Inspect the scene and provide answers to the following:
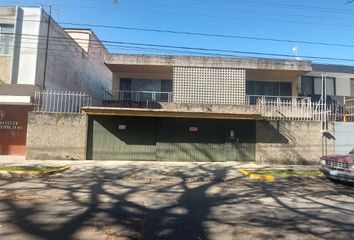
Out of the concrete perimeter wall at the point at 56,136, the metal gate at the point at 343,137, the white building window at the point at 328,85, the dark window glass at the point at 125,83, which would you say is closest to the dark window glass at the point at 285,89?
the white building window at the point at 328,85

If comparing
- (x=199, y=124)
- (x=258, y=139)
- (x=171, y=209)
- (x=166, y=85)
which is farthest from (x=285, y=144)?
(x=171, y=209)

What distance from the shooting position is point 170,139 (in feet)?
58.2

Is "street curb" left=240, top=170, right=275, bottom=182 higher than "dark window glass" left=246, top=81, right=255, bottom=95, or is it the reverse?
"dark window glass" left=246, top=81, right=255, bottom=95

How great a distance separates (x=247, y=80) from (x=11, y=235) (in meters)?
19.5

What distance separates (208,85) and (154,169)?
7.48m

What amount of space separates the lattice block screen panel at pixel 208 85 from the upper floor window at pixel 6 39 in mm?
8739

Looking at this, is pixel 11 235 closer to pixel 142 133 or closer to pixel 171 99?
pixel 142 133

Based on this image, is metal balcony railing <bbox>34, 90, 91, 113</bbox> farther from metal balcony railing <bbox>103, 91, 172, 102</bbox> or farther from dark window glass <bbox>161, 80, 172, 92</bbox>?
dark window glass <bbox>161, 80, 172, 92</bbox>

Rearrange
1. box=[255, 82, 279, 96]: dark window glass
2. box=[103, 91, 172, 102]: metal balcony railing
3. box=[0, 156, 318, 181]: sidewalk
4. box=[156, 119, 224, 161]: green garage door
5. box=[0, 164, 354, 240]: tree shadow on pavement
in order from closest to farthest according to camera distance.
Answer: box=[0, 164, 354, 240]: tree shadow on pavement
box=[0, 156, 318, 181]: sidewalk
box=[156, 119, 224, 161]: green garage door
box=[103, 91, 172, 102]: metal balcony railing
box=[255, 82, 279, 96]: dark window glass

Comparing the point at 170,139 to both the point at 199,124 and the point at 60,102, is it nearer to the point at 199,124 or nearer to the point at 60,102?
the point at 199,124

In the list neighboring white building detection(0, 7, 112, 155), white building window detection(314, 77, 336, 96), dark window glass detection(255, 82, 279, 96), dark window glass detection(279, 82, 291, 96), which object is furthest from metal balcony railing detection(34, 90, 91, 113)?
white building window detection(314, 77, 336, 96)

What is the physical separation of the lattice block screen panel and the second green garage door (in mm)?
2744

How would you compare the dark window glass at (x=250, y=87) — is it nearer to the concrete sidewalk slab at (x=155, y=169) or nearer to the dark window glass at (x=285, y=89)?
the dark window glass at (x=285, y=89)

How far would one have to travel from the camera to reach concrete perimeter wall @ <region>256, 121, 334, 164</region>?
58.3 ft
